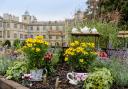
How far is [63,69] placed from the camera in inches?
359

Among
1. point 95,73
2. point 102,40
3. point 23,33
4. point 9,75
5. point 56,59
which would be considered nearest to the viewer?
point 95,73

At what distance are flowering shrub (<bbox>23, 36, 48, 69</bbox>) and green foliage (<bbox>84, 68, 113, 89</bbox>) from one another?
174 cm

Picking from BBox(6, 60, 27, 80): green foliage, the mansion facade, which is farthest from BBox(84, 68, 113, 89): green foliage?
the mansion facade

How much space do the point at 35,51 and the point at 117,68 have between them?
1795mm

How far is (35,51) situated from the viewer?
767 centimetres

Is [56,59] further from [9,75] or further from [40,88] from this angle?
[40,88]

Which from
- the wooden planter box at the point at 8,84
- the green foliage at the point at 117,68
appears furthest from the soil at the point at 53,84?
the green foliage at the point at 117,68

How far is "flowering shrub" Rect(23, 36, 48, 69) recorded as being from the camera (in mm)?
7684

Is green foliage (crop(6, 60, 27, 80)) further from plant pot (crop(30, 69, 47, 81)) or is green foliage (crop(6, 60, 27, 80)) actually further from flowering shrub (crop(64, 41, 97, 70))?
flowering shrub (crop(64, 41, 97, 70))

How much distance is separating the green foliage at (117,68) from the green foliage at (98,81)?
325 mm

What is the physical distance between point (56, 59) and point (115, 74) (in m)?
3.48

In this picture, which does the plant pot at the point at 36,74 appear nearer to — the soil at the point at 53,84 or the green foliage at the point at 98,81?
the soil at the point at 53,84

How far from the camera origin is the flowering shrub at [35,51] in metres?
7.68

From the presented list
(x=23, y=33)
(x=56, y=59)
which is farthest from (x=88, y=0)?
(x=23, y=33)
